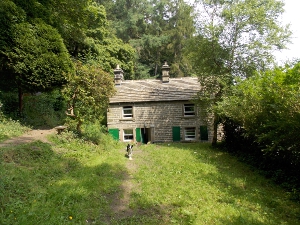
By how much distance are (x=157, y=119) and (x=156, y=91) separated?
302 centimetres

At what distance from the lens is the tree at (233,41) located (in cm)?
1396

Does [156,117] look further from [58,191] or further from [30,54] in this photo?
[58,191]

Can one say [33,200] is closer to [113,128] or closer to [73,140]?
[73,140]

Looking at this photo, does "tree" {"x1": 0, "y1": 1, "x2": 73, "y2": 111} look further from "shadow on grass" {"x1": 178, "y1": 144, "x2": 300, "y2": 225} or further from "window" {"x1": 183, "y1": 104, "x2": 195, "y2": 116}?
"window" {"x1": 183, "y1": 104, "x2": 195, "y2": 116}

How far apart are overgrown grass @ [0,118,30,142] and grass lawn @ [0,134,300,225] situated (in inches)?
86.3

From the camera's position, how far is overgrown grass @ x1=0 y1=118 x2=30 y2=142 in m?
10.8

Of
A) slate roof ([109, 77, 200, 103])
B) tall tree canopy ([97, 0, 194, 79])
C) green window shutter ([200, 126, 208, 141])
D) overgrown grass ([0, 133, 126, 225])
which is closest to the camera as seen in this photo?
overgrown grass ([0, 133, 126, 225])

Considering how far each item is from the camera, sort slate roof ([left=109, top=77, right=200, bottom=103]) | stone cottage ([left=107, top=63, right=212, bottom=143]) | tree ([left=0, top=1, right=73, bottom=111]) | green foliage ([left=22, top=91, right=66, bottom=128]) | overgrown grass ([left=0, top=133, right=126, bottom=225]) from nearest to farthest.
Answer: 1. overgrown grass ([left=0, top=133, right=126, bottom=225])
2. tree ([left=0, top=1, right=73, bottom=111])
3. green foliage ([left=22, top=91, right=66, bottom=128])
4. stone cottage ([left=107, top=63, right=212, bottom=143])
5. slate roof ([left=109, top=77, right=200, bottom=103])

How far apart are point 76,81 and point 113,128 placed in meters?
9.22

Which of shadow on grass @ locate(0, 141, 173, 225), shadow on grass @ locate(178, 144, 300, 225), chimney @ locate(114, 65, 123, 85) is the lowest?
shadow on grass @ locate(178, 144, 300, 225)

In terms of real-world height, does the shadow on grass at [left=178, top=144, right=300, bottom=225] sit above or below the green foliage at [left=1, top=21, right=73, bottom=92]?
below

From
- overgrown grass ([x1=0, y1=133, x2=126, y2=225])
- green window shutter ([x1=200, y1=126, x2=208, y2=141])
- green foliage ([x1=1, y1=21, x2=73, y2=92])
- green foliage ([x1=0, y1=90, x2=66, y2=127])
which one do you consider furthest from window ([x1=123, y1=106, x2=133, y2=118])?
overgrown grass ([x1=0, y1=133, x2=126, y2=225])

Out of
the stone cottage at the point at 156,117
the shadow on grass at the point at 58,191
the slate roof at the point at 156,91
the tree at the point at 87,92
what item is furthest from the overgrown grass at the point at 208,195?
the slate roof at the point at 156,91

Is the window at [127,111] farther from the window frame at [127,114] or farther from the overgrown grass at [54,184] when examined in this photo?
the overgrown grass at [54,184]
